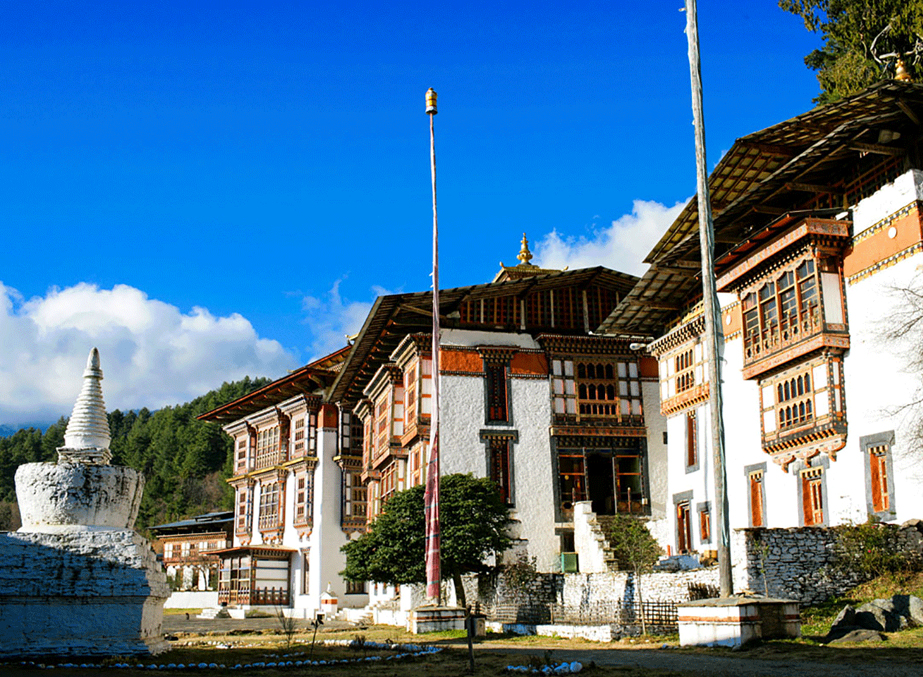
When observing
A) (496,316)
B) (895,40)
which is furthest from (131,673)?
(895,40)

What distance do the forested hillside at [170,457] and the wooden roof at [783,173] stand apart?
6574 centimetres

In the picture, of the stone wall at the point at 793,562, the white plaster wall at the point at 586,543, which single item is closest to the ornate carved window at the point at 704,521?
the white plaster wall at the point at 586,543

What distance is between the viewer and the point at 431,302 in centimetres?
3828

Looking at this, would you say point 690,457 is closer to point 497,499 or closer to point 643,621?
point 497,499

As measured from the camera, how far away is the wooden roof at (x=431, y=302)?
37844 millimetres

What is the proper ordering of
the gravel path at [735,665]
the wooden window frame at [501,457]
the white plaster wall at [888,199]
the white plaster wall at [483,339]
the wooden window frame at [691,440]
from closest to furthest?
the gravel path at [735,665]
the white plaster wall at [888,199]
the wooden window frame at [691,440]
the wooden window frame at [501,457]
the white plaster wall at [483,339]

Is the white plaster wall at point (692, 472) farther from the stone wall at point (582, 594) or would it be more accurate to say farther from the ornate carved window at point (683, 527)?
the stone wall at point (582, 594)

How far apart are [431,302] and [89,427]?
69.3 ft

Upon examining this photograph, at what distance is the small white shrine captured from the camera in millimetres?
16016

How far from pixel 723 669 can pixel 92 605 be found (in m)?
10.7

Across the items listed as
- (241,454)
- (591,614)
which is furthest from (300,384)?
(591,614)

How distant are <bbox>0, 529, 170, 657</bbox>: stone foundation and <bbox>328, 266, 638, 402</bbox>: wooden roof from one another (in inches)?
833

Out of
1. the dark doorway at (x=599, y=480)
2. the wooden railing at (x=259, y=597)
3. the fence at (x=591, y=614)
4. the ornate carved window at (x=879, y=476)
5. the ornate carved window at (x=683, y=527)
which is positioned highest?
the dark doorway at (x=599, y=480)

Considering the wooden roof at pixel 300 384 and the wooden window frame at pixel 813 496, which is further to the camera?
the wooden roof at pixel 300 384
